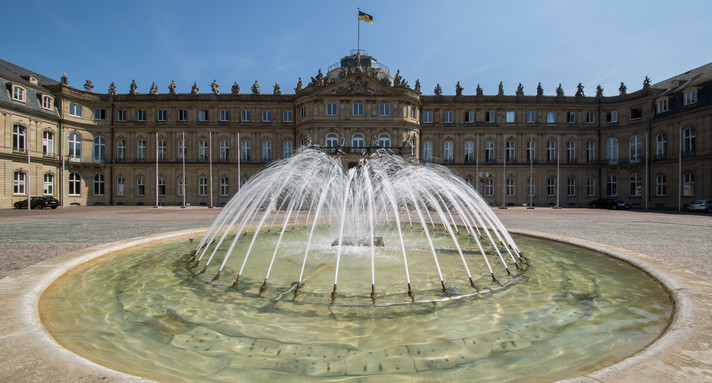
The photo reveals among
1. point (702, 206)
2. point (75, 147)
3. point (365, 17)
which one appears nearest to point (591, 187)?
point (702, 206)

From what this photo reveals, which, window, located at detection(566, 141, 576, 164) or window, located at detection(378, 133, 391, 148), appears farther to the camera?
window, located at detection(566, 141, 576, 164)

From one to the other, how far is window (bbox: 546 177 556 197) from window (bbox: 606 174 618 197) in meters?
7.56

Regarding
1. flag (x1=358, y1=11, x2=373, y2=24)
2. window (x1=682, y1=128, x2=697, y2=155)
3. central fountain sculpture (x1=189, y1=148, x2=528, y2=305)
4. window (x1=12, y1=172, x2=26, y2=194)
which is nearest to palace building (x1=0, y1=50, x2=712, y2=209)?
window (x1=682, y1=128, x2=697, y2=155)

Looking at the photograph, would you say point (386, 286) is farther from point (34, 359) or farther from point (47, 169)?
point (47, 169)

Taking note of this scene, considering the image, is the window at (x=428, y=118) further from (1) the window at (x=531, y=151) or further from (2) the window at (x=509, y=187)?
(1) the window at (x=531, y=151)

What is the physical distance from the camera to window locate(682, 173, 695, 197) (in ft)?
137

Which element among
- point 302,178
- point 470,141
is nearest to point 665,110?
point 470,141

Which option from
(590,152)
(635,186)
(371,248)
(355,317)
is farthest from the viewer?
(590,152)

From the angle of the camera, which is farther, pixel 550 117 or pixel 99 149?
pixel 550 117

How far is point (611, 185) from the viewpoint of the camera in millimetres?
51094

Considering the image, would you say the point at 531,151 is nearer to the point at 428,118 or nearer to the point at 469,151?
the point at 469,151

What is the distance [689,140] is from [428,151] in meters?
30.9

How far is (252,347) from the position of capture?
4277 millimetres

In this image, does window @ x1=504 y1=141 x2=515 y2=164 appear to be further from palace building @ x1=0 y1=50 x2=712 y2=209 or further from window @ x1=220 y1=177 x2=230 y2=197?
window @ x1=220 y1=177 x2=230 y2=197
